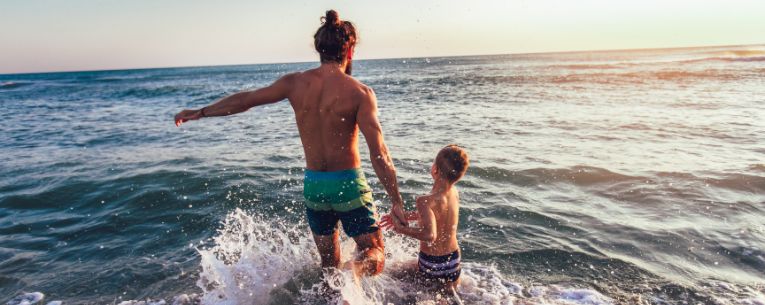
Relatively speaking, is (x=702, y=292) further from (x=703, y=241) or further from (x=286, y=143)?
(x=286, y=143)

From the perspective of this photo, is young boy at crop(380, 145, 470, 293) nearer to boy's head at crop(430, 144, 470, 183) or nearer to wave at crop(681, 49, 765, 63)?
boy's head at crop(430, 144, 470, 183)

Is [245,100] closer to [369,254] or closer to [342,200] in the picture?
[342,200]

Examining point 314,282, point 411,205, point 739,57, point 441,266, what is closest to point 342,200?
point 441,266

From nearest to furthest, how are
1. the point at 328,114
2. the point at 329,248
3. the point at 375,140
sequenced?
the point at 375,140 → the point at 328,114 → the point at 329,248

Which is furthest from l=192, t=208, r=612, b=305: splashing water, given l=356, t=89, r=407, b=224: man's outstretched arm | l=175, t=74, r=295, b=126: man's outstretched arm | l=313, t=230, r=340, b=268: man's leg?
l=175, t=74, r=295, b=126: man's outstretched arm

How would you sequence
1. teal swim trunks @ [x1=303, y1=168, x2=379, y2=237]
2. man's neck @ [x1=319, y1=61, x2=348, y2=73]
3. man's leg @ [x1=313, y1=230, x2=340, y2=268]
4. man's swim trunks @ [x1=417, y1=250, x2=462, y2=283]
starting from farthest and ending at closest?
man's swim trunks @ [x1=417, y1=250, x2=462, y2=283] < man's leg @ [x1=313, y1=230, x2=340, y2=268] < teal swim trunks @ [x1=303, y1=168, x2=379, y2=237] < man's neck @ [x1=319, y1=61, x2=348, y2=73]

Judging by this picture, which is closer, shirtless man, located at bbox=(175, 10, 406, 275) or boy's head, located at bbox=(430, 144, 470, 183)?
shirtless man, located at bbox=(175, 10, 406, 275)

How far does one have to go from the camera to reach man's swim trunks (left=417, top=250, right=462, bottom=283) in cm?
393

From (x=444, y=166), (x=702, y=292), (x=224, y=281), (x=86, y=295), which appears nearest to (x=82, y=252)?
(x=86, y=295)

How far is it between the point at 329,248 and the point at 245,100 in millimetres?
1505

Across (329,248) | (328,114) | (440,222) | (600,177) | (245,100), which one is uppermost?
(245,100)

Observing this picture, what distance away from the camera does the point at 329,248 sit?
12.8ft

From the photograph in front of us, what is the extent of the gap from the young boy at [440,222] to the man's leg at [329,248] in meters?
0.52

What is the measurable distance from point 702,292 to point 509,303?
6.29 ft
